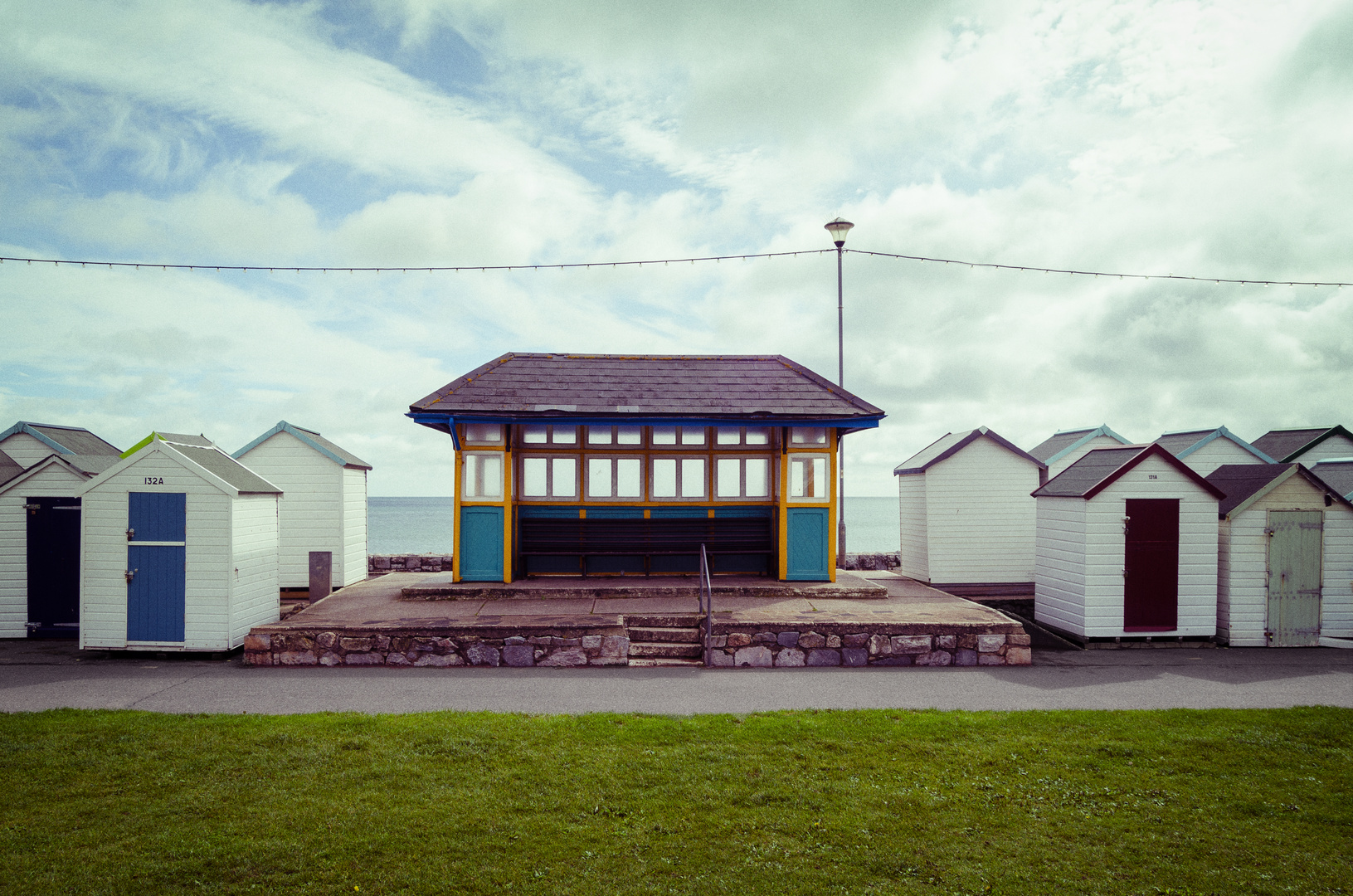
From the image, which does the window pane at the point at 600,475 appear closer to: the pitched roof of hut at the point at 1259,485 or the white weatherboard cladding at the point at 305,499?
the white weatherboard cladding at the point at 305,499

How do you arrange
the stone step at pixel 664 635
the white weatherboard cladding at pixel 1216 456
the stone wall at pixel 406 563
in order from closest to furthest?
the stone step at pixel 664 635 → the white weatherboard cladding at pixel 1216 456 → the stone wall at pixel 406 563

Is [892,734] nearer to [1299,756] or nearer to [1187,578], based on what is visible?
[1299,756]

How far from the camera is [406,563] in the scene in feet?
59.7

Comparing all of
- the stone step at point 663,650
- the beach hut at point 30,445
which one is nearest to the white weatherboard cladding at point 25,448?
the beach hut at point 30,445

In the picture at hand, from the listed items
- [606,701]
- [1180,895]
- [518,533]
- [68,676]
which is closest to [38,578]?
[68,676]

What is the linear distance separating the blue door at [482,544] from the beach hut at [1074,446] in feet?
40.3

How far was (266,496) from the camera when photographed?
1099 centimetres

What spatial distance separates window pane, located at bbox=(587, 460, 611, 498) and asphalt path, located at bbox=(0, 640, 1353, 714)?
14.0 feet

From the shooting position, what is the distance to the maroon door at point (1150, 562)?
1104 cm

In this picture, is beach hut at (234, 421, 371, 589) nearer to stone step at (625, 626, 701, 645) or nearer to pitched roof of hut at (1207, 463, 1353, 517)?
stone step at (625, 626, 701, 645)

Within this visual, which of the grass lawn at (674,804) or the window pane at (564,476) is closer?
the grass lawn at (674,804)

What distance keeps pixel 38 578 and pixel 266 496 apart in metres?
4.11

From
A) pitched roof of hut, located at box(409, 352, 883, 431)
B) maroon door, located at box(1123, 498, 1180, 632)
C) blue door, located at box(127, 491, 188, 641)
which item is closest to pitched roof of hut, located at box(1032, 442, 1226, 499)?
maroon door, located at box(1123, 498, 1180, 632)

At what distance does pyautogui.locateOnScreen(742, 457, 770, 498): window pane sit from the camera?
13.4 m
